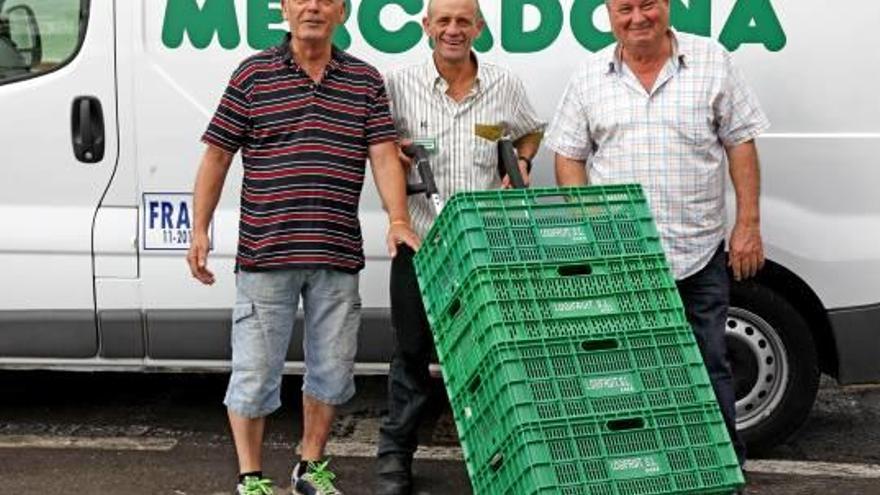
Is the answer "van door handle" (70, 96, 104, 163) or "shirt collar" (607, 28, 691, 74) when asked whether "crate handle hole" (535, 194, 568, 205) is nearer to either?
"shirt collar" (607, 28, 691, 74)

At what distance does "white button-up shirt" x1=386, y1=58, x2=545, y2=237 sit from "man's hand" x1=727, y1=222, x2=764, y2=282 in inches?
32.1

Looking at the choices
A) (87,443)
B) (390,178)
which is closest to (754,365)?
(390,178)

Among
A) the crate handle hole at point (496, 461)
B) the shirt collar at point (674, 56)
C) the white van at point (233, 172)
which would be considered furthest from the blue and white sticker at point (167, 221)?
the crate handle hole at point (496, 461)

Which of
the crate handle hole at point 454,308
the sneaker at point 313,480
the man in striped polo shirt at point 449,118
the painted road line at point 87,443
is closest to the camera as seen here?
the crate handle hole at point 454,308

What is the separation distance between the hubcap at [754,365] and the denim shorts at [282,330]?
1564 mm

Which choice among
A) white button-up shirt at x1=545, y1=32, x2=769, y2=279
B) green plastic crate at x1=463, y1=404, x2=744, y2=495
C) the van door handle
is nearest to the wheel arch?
white button-up shirt at x1=545, y1=32, x2=769, y2=279

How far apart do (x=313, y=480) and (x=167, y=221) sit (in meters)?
1.21

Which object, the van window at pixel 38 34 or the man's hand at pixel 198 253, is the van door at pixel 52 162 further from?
the man's hand at pixel 198 253

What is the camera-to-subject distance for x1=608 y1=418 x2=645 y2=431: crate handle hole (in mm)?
3906

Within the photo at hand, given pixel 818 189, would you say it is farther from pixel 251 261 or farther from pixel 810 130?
pixel 251 261

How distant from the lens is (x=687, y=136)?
182 inches

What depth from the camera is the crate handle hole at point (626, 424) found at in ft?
12.8

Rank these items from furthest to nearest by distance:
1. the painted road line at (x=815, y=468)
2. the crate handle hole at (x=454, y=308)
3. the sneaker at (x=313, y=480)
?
the painted road line at (x=815, y=468)
the sneaker at (x=313, y=480)
the crate handle hole at (x=454, y=308)

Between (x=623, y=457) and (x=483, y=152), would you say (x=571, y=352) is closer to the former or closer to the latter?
(x=623, y=457)
